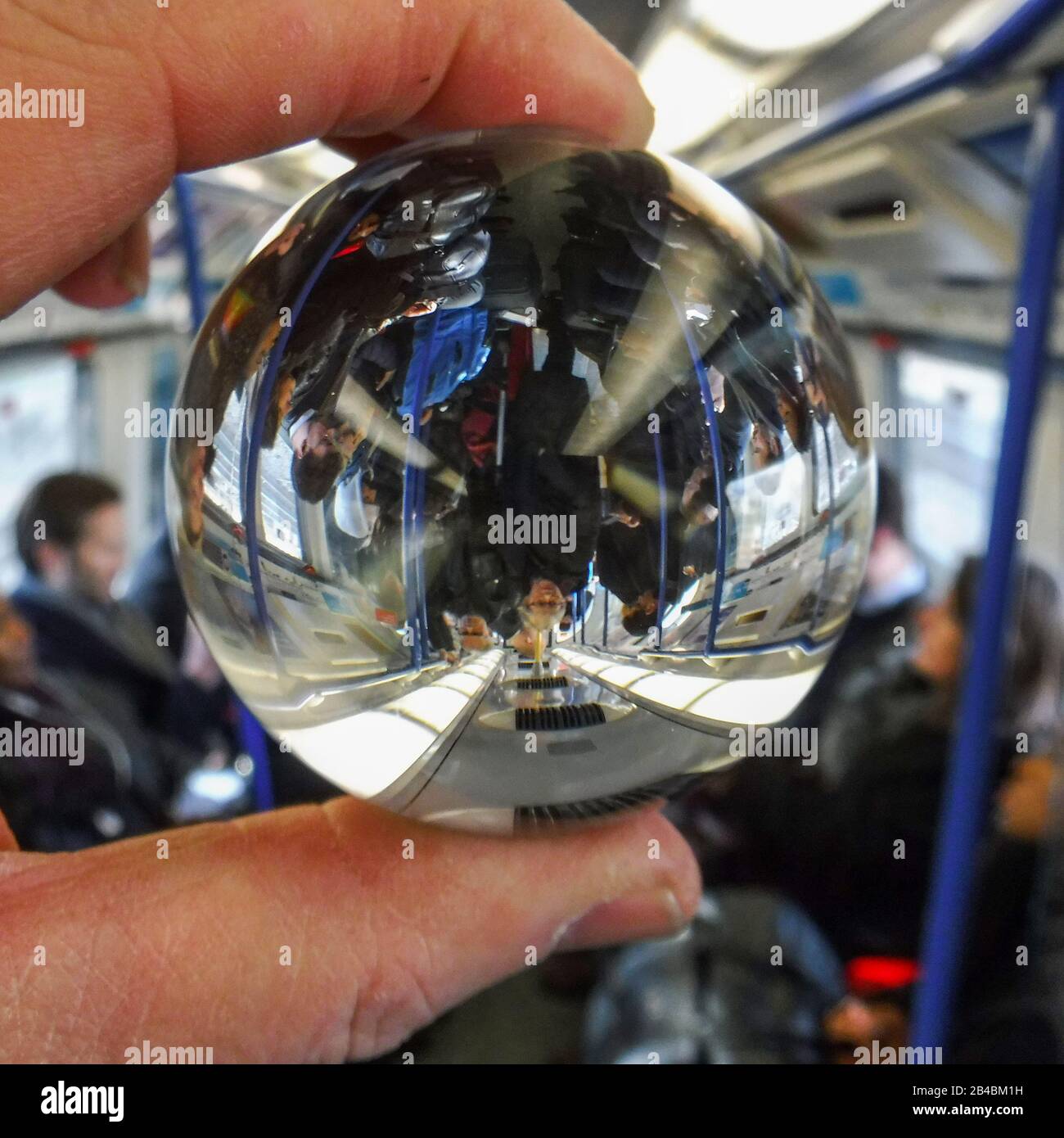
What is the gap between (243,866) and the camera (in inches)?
17.2

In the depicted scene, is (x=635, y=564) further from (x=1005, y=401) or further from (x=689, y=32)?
(x=689, y=32)

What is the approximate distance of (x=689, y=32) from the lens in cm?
135

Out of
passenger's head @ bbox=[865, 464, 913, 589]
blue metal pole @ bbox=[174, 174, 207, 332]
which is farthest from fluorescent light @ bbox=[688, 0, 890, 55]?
passenger's head @ bbox=[865, 464, 913, 589]

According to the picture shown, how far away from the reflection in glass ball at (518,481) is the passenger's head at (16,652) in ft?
3.51

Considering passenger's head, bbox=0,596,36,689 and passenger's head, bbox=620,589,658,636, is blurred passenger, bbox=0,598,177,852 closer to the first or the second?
passenger's head, bbox=0,596,36,689

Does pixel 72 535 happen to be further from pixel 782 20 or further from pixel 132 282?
pixel 782 20

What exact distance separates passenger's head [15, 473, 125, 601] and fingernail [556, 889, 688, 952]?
136cm

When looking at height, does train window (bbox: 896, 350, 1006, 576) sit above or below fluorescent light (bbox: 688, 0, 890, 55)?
below

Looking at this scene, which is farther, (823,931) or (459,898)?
(823,931)

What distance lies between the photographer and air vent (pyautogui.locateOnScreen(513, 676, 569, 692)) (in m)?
0.32

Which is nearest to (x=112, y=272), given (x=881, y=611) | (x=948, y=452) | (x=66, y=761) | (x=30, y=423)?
(x=66, y=761)

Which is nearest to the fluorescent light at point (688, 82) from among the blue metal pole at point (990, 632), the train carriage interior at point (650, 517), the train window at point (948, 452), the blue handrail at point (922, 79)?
the train carriage interior at point (650, 517)

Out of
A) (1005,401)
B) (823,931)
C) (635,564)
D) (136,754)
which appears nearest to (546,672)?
(635,564)
